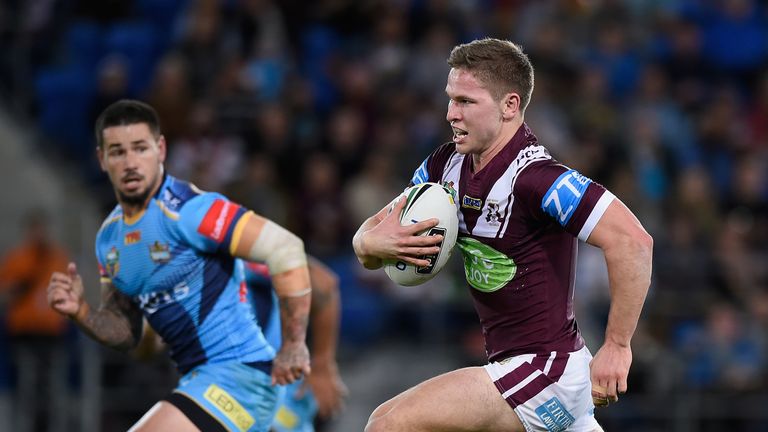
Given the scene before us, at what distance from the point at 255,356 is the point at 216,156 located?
17.3 ft

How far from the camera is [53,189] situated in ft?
39.5

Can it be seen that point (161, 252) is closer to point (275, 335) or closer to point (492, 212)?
point (275, 335)

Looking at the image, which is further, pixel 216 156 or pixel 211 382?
pixel 216 156

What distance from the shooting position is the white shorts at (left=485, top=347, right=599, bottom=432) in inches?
205

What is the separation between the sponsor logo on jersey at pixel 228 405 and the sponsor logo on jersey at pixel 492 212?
5.59 ft

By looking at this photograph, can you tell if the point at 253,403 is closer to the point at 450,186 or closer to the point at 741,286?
the point at 450,186

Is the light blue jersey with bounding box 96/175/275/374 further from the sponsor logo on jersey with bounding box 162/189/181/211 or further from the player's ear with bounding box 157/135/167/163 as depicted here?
the player's ear with bounding box 157/135/167/163

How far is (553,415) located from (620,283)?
0.69 metres

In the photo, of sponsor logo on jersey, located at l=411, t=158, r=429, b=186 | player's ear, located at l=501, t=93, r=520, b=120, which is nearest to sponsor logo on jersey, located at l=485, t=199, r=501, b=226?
player's ear, located at l=501, t=93, r=520, b=120

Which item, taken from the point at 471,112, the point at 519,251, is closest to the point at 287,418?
the point at 519,251

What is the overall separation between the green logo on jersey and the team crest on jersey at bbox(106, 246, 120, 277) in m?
1.82

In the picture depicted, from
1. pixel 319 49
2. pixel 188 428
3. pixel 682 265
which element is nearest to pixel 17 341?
pixel 319 49

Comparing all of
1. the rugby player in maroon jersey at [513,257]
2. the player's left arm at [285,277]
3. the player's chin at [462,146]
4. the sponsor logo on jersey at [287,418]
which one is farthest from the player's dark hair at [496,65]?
the sponsor logo on jersey at [287,418]

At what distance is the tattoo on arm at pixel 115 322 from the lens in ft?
20.5
